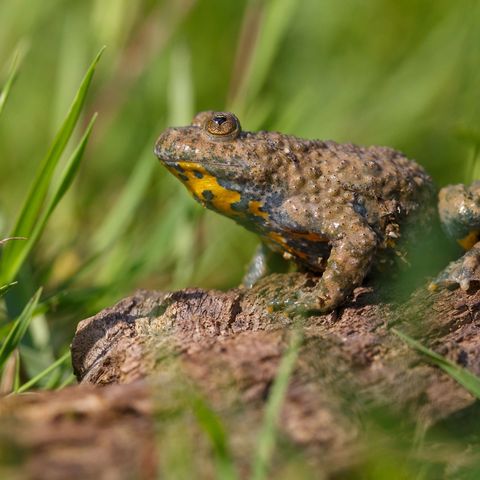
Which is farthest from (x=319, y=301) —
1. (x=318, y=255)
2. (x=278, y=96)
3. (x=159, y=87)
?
(x=159, y=87)

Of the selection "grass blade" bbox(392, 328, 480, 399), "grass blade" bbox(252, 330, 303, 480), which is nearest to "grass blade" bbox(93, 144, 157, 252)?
"grass blade" bbox(392, 328, 480, 399)

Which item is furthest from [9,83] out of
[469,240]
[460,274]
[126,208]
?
[469,240]

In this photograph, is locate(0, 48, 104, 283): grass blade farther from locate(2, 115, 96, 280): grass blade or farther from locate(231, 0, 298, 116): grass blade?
locate(231, 0, 298, 116): grass blade

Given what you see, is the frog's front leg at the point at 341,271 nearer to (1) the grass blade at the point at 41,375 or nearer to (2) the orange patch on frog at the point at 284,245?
(2) the orange patch on frog at the point at 284,245

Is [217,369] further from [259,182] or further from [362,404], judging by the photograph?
[259,182]

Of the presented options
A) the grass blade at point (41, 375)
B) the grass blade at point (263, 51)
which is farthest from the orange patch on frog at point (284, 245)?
the grass blade at point (263, 51)

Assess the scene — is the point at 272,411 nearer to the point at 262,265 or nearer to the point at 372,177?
the point at 372,177
